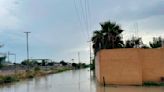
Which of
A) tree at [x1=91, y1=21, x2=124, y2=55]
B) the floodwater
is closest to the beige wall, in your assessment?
the floodwater

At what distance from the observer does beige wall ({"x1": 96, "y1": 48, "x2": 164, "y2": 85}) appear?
32.8 meters

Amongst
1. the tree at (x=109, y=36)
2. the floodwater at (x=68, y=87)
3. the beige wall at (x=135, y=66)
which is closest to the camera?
the floodwater at (x=68, y=87)

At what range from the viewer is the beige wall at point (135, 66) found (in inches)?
1289

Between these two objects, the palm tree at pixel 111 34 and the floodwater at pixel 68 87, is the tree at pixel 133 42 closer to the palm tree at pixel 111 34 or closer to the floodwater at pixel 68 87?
the palm tree at pixel 111 34

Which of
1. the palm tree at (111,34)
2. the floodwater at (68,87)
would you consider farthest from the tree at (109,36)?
the floodwater at (68,87)

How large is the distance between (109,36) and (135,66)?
19.1m

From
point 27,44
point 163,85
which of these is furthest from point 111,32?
point 27,44

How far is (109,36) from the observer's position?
51844 mm

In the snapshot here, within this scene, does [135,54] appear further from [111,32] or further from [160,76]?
[111,32]

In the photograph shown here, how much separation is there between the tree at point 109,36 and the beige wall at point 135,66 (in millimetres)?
16499

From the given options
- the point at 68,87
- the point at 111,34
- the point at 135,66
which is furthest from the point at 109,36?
the point at 68,87

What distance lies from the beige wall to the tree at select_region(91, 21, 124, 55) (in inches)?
650

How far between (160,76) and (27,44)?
54.2 meters

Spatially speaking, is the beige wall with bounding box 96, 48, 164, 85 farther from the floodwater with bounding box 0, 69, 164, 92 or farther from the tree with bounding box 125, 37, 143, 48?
the tree with bounding box 125, 37, 143, 48
